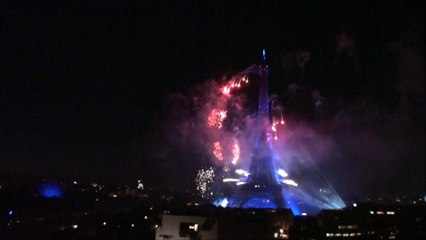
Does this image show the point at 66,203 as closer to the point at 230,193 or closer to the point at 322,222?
the point at 230,193

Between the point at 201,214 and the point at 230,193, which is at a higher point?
the point at 230,193

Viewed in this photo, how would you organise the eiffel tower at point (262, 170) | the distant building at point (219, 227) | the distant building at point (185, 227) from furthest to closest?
the eiffel tower at point (262, 170), the distant building at point (185, 227), the distant building at point (219, 227)

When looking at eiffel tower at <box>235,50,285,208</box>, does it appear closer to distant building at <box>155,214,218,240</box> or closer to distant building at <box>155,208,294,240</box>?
distant building at <box>155,208,294,240</box>

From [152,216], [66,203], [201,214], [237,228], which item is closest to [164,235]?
[201,214]

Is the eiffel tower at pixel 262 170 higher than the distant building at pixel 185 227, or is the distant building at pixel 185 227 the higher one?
the eiffel tower at pixel 262 170

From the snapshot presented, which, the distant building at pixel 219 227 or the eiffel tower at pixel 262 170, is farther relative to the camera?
the eiffel tower at pixel 262 170

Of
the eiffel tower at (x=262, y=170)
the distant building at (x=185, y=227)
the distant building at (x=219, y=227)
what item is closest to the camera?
the distant building at (x=219, y=227)

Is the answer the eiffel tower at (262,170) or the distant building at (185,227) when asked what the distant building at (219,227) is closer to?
the distant building at (185,227)

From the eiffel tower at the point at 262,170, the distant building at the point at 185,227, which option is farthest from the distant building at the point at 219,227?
the eiffel tower at the point at 262,170
